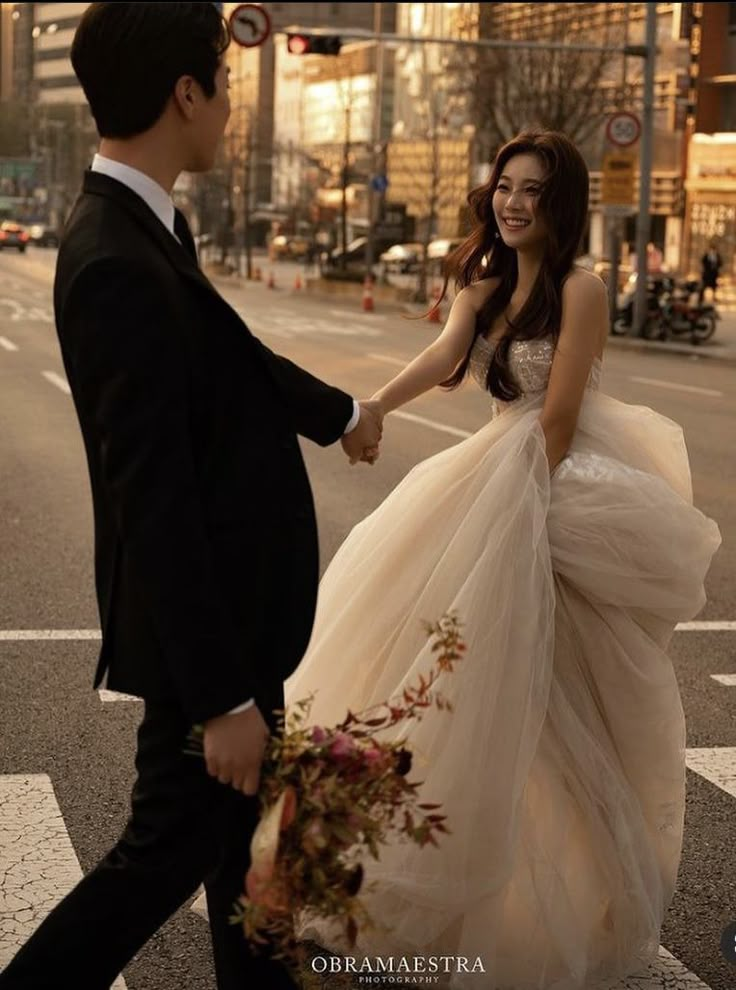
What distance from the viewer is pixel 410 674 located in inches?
147

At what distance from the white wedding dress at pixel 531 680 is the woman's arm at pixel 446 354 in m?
0.18

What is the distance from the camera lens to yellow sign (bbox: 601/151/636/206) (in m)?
29.5

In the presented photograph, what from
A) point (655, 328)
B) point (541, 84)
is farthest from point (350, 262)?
point (655, 328)

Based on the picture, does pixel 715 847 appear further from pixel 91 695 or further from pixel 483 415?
pixel 483 415

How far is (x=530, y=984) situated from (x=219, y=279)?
56.5m

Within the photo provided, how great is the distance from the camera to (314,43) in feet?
95.8

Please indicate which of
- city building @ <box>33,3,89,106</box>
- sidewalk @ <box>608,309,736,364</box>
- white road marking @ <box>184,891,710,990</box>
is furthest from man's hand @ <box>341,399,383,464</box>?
city building @ <box>33,3,89,106</box>

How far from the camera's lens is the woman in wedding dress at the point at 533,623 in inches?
143

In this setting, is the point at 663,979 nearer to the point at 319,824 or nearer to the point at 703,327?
the point at 319,824

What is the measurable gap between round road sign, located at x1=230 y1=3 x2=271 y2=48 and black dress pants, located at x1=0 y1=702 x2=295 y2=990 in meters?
26.1

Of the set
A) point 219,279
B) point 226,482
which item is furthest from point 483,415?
point 219,279

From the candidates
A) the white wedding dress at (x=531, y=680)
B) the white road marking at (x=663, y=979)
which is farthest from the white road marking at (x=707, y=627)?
the white road marking at (x=663, y=979)

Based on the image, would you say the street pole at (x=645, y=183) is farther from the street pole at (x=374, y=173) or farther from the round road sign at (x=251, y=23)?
the street pole at (x=374, y=173)

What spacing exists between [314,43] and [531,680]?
26731mm
